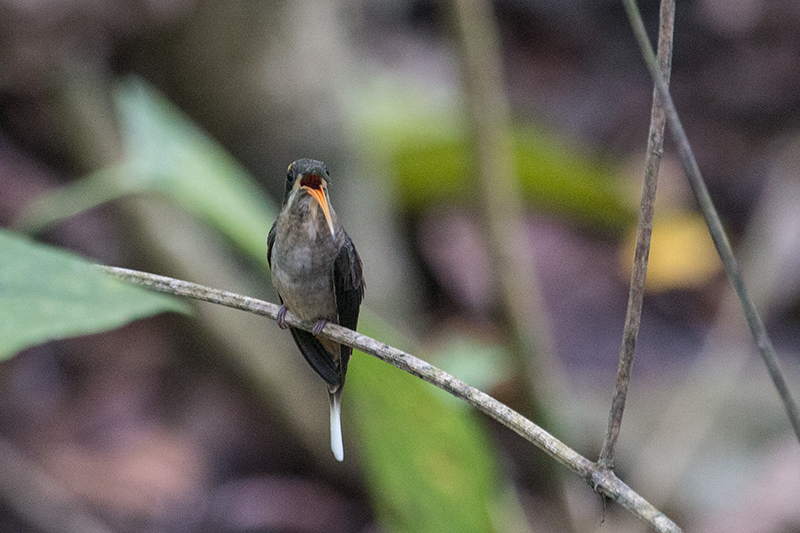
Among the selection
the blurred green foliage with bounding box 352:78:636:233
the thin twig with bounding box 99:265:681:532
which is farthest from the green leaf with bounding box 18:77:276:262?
the blurred green foliage with bounding box 352:78:636:233

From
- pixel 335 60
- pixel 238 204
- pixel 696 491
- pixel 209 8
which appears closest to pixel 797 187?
pixel 696 491

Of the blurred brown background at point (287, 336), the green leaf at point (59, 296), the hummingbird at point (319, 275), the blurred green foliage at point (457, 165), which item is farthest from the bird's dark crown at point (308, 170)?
the blurred green foliage at point (457, 165)

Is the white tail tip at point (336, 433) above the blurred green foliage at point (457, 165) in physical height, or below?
below

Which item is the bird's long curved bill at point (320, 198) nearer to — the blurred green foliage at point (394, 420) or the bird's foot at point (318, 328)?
the bird's foot at point (318, 328)

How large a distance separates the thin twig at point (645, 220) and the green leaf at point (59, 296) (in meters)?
0.65

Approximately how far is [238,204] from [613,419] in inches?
73.3

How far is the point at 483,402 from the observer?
1136 millimetres

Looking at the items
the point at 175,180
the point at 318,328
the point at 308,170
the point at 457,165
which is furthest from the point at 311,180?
the point at 457,165

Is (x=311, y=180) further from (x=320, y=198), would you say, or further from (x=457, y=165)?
(x=457, y=165)

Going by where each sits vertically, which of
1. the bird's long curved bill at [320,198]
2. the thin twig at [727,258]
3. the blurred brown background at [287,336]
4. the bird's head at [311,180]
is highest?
the blurred brown background at [287,336]

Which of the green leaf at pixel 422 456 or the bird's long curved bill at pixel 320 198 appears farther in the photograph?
the green leaf at pixel 422 456

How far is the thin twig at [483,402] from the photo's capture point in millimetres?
1056

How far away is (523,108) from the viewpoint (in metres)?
8.02

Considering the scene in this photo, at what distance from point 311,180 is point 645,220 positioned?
77 centimetres
